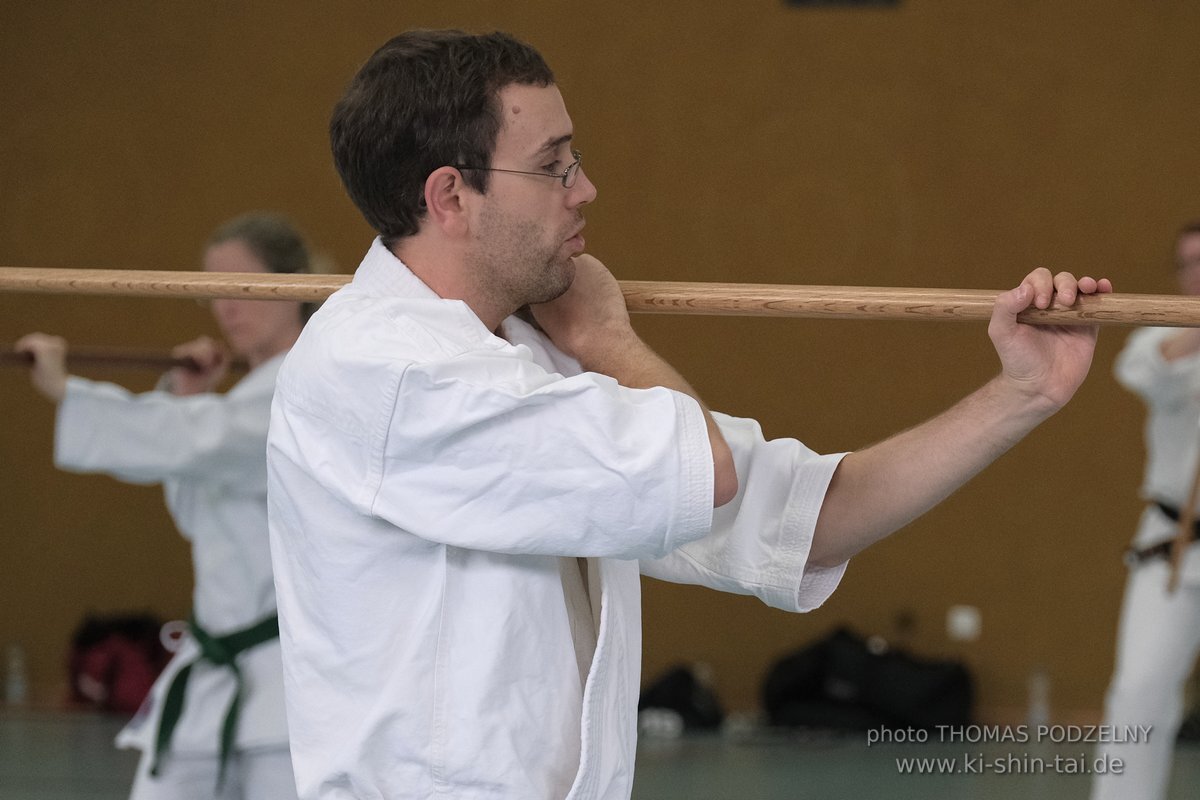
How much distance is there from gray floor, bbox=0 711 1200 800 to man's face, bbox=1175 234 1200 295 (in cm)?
164

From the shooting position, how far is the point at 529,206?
62.6 inches

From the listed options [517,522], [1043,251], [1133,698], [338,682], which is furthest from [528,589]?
[1043,251]

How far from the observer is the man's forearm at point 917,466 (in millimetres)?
1644

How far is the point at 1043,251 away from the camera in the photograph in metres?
5.88

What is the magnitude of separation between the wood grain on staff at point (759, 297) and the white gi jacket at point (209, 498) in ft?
3.39

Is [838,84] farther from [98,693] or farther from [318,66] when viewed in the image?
[98,693]

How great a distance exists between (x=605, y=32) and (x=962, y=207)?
1.70m

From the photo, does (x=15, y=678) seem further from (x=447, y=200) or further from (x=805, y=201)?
(x=447, y=200)

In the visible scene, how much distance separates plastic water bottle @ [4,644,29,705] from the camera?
6.36 meters

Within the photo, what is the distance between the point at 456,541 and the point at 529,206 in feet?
1.30

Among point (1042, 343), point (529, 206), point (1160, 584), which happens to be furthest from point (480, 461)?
point (1160, 584)

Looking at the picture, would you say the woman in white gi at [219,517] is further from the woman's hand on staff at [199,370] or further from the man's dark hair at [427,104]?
the man's dark hair at [427,104]

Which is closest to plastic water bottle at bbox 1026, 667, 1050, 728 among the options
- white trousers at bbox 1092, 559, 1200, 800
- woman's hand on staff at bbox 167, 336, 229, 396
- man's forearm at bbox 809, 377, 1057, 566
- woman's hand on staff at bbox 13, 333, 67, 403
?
white trousers at bbox 1092, 559, 1200, 800

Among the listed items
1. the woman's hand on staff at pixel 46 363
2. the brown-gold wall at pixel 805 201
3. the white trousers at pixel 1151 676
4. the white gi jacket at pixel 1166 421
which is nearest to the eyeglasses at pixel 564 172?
the woman's hand on staff at pixel 46 363
